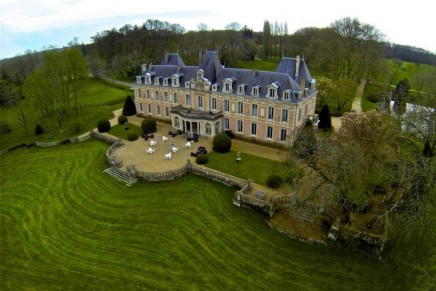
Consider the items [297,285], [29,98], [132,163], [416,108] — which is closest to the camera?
[297,285]

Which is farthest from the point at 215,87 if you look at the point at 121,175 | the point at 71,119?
the point at 71,119

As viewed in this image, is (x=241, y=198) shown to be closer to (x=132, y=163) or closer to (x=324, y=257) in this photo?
(x=324, y=257)

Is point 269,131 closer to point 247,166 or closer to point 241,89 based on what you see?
point 241,89

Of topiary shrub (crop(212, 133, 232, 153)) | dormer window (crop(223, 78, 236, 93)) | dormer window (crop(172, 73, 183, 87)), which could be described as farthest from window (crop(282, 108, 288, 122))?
dormer window (crop(172, 73, 183, 87))

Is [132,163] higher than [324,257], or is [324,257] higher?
[132,163]

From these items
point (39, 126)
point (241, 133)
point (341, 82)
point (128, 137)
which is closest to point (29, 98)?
point (39, 126)

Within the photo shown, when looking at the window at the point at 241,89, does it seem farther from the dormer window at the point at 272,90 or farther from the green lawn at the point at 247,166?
the green lawn at the point at 247,166
